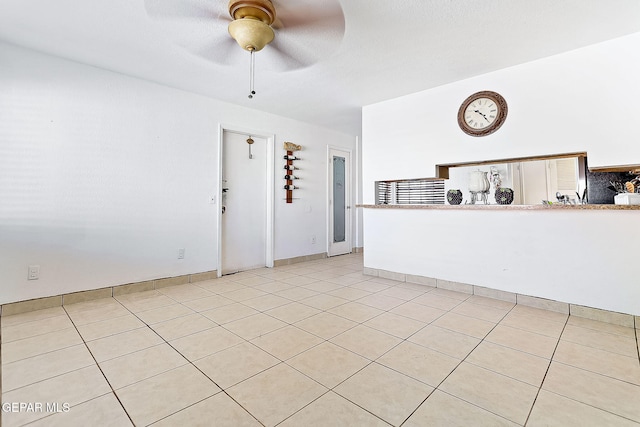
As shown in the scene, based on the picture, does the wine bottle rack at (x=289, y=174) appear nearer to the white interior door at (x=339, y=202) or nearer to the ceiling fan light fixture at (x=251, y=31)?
the white interior door at (x=339, y=202)

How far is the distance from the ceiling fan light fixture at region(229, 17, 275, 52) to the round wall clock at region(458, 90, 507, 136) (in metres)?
2.29

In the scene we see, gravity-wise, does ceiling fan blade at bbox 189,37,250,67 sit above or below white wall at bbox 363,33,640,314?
above

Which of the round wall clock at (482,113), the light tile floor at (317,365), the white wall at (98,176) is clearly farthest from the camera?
the round wall clock at (482,113)

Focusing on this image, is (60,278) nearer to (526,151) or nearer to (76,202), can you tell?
(76,202)

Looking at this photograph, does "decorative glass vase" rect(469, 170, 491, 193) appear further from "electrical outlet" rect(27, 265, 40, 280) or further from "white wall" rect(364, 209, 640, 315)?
"electrical outlet" rect(27, 265, 40, 280)

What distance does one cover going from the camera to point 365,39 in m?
2.45

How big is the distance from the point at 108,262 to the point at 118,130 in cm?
143

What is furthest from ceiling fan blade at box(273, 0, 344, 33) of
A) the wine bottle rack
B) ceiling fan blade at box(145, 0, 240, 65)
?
the wine bottle rack

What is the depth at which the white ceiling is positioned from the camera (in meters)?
2.05

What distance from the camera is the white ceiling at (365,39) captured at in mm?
2047

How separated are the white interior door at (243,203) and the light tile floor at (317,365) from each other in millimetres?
1432

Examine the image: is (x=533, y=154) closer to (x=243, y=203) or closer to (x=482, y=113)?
(x=482, y=113)

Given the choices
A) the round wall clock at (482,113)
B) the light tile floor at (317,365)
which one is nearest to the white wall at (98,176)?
the light tile floor at (317,365)

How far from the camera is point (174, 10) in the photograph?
196 cm
